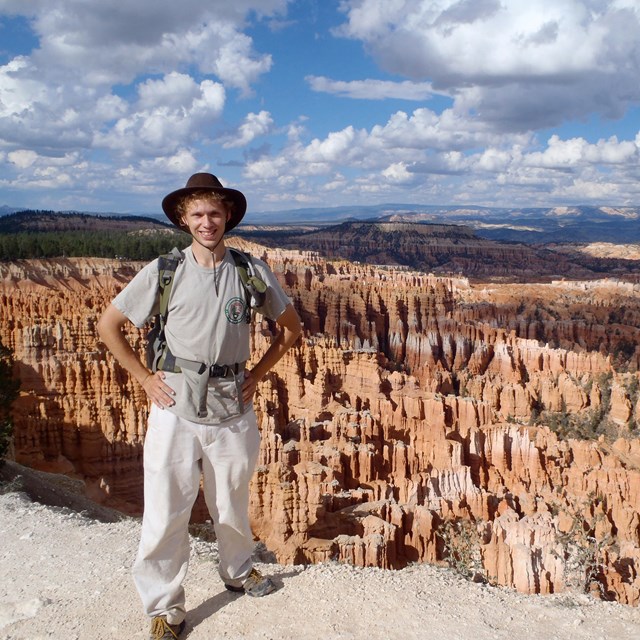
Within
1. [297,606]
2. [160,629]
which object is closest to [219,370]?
[160,629]

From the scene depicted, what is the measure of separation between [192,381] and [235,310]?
1.86 feet

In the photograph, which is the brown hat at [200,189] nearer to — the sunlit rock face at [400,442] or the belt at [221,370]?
the belt at [221,370]

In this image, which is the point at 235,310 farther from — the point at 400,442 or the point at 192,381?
the point at 400,442

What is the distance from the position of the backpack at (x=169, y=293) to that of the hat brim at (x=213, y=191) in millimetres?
302

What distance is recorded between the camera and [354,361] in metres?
30.9

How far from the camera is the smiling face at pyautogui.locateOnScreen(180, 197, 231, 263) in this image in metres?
4.10

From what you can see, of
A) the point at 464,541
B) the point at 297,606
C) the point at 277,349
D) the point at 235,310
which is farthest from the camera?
the point at 464,541

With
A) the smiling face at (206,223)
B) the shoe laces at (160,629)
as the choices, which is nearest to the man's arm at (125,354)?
the smiling face at (206,223)

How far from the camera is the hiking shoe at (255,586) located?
15.8 feet

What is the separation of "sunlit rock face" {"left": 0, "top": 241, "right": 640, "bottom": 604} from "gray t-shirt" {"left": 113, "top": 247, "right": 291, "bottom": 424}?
5.85 metres

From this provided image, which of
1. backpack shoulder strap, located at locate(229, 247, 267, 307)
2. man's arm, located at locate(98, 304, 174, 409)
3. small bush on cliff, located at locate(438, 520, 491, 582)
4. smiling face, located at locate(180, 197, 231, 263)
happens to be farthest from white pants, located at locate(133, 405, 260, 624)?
small bush on cliff, located at locate(438, 520, 491, 582)

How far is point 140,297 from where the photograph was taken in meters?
3.98

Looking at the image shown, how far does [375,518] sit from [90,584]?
9410 millimetres

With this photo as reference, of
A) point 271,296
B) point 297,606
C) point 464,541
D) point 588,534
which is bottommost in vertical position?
point 588,534
